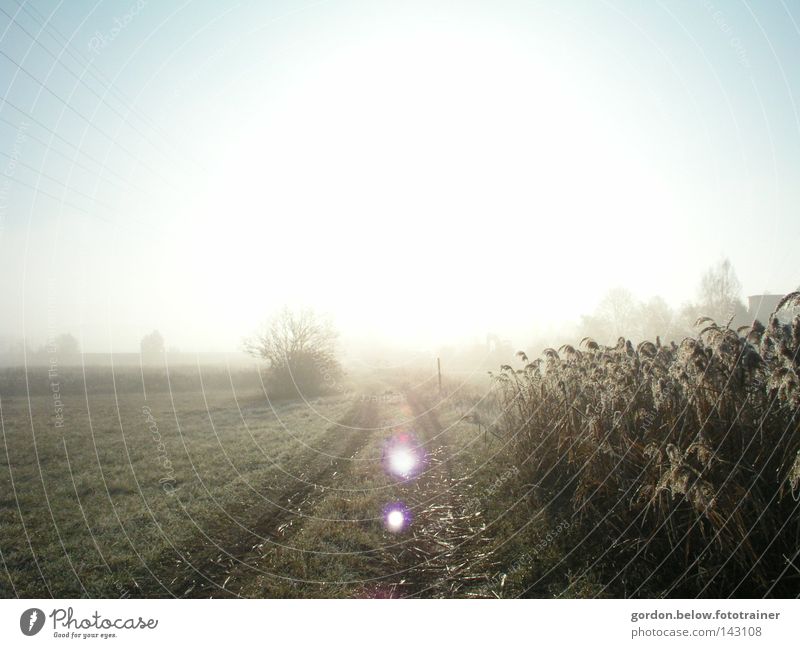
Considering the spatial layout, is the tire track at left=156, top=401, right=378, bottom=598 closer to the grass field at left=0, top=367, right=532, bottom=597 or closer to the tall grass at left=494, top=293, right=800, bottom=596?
the grass field at left=0, top=367, right=532, bottom=597

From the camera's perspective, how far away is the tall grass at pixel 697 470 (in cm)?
423

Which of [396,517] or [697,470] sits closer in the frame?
[697,470]

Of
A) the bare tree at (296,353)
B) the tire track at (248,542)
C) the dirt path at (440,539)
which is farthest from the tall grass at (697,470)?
the bare tree at (296,353)

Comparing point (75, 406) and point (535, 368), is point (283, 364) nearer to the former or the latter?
point (75, 406)

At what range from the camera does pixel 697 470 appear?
478 centimetres

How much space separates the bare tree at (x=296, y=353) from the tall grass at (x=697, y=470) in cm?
2766

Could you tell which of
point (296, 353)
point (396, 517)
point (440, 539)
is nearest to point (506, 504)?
point (440, 539)

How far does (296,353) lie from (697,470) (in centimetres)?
3067

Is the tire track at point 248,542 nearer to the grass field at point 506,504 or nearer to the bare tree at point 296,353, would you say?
the grass field at point 506,504

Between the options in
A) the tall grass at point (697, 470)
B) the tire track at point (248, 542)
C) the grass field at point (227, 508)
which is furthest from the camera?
the grass field at point (227, 508)

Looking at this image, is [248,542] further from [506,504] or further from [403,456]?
[403,456]

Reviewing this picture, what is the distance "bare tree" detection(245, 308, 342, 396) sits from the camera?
32.8 m

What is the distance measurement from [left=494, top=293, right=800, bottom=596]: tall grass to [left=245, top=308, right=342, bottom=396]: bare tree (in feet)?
90.7
